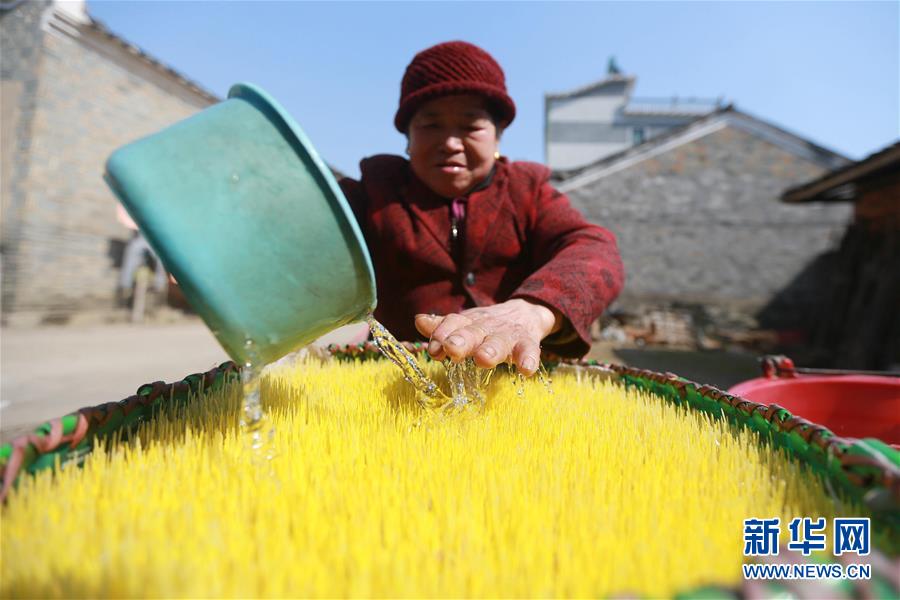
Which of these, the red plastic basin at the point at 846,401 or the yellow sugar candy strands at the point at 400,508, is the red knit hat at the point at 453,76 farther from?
the red plastic basin at the point at 846,401

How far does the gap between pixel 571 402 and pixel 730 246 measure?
7.88 metres

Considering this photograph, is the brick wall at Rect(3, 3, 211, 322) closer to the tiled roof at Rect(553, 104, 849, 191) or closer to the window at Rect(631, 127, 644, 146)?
the tiled roof at Rect(553, 104, 849, 191)

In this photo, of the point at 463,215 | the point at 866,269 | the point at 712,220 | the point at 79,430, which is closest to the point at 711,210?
the point at 712,220

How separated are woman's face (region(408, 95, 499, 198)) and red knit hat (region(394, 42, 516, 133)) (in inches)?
1.3

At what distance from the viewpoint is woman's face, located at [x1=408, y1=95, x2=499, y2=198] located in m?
1.13

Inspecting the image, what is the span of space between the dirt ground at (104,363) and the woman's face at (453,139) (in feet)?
3.60

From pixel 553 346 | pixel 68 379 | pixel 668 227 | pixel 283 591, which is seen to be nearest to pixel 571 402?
pixel 553 346

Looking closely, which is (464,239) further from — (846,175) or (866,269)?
(866,269)

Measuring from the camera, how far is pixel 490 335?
66cm

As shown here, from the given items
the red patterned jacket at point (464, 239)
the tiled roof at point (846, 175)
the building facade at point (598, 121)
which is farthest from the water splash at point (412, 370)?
the building facade at point (598, 121)

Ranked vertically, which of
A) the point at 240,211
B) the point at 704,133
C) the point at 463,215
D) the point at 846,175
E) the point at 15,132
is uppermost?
the point at 704,133

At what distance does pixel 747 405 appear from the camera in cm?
64

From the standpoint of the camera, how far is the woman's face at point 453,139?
1134 mm

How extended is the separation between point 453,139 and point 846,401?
46.0 inches
